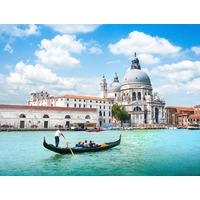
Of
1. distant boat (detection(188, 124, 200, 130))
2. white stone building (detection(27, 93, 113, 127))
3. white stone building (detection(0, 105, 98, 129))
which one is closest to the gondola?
white stone building (detection(27, 93, 113, 127))

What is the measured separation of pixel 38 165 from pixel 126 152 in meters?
1.63

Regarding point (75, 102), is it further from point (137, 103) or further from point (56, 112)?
point (137, 103)

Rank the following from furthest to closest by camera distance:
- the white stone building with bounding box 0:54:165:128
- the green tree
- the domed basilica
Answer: the domed basilica → the green tree → the white stone building with bounding box 0:54:165:128

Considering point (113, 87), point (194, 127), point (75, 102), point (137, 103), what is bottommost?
point (194, 127)

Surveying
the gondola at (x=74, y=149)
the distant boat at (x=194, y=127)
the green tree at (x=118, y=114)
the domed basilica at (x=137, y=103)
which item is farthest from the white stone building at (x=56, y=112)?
the domed basilica at (x=137, y=103)

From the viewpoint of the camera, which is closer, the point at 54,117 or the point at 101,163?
the point at 101,163

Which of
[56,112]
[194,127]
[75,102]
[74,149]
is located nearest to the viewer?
[74,149]

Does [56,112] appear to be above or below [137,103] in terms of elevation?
below

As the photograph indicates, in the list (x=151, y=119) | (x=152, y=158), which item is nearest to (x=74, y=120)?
(x=152, y=158)

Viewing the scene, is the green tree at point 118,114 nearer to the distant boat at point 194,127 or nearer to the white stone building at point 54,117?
the distant boat at point 194,127

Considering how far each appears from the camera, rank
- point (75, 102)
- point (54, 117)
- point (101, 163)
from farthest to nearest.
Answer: point (54, 117), point (75, 102), point (101, 163)

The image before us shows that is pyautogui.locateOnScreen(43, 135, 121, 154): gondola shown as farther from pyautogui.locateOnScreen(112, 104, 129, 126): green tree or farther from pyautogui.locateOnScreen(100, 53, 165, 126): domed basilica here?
pyautogui.locateOnScreen(100, 53, 165, 126): domed basilica

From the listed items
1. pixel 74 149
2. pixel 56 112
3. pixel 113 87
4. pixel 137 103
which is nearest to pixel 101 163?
pixel 74 149
